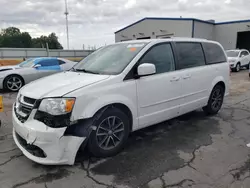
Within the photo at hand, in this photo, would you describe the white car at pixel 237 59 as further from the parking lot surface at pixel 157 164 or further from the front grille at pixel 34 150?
the front grille at pixel 34 150

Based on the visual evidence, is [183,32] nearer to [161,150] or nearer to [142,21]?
[142,21]

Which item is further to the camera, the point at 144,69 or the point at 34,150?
the point at 144,69

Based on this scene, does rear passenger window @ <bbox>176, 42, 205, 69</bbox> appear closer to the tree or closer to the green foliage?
the green foliage

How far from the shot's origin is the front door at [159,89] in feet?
11.6

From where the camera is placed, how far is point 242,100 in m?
6.92

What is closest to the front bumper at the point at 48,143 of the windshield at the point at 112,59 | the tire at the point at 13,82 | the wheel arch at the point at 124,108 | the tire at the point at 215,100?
the wheel arch at the point at 124,108

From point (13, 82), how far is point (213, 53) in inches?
291

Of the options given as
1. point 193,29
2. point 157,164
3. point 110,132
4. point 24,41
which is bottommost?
point 157,164

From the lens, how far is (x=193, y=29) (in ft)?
76.6

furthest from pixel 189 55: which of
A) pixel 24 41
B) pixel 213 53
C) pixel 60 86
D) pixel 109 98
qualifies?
pixel 24 41

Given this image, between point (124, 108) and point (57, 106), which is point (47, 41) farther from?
point (57, 106)

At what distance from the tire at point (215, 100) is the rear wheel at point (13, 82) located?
7100 mm

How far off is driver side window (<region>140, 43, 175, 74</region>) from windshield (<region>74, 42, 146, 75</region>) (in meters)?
0.19

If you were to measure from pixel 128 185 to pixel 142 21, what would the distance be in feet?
93.5
